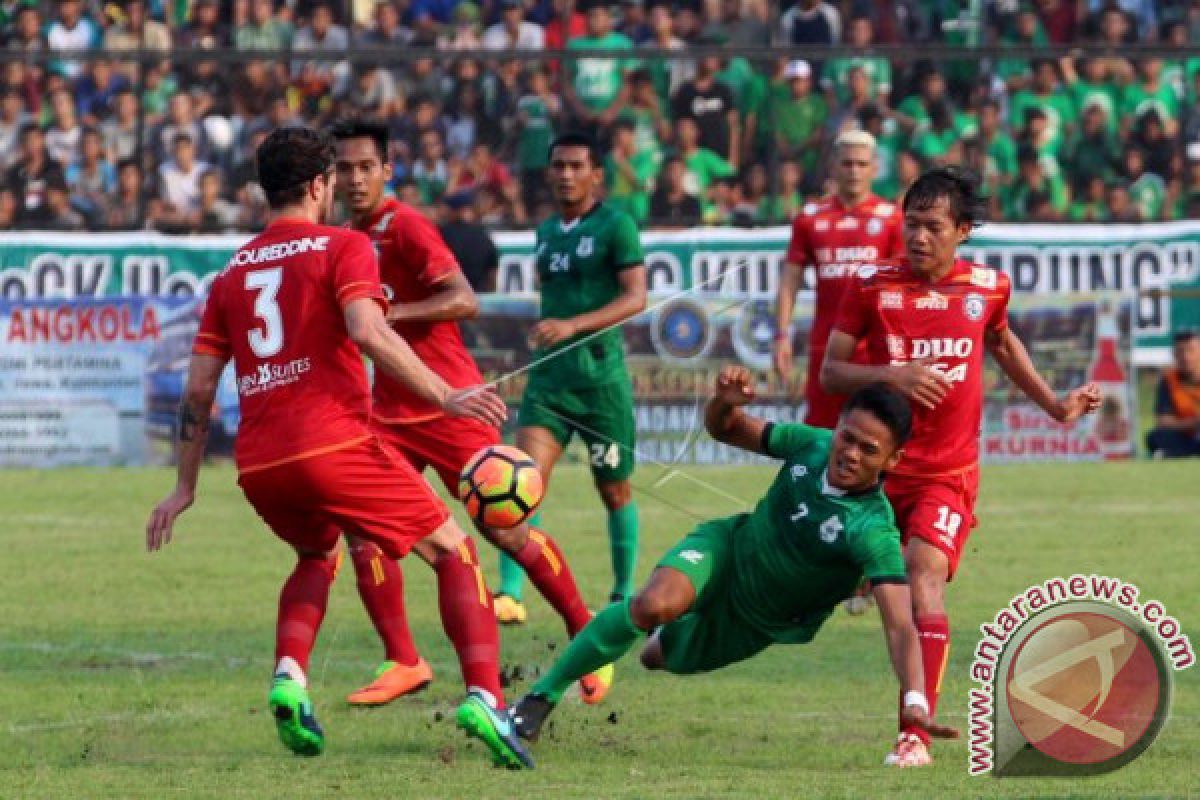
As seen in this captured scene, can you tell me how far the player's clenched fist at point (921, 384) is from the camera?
8133 millimetres

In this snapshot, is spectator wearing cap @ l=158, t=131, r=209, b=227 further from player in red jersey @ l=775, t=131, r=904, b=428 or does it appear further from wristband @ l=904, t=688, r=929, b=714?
wristband @ l=904, t=688, r=929, b=714

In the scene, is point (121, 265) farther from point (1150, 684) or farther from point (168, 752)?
point (1150, 684)

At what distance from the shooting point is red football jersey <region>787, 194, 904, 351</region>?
12352 millimetres

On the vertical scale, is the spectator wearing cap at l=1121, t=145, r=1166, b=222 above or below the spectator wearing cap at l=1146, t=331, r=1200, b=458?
above

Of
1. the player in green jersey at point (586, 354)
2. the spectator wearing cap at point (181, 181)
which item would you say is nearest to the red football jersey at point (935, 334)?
the player in green jersey at point (586, 354)

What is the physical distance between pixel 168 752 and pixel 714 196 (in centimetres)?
1281

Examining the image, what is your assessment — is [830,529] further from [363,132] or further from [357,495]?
[363,132]

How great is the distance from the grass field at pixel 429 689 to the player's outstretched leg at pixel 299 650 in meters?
0.11

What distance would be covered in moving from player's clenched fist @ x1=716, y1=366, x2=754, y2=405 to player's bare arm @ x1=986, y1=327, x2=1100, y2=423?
4.79 feet

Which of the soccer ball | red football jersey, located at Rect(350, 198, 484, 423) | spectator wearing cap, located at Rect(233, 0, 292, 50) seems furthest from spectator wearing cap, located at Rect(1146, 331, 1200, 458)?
the soccer ball

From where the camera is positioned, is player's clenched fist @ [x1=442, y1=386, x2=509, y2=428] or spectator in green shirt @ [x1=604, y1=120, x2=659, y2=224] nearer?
player's clenched fist @ [x1=442, y1=386, x2=509, y2=428]

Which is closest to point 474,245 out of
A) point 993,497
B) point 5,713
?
point 993,497

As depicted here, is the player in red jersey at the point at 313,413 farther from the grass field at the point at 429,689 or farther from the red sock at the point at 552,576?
the red sock at the point at 552,576

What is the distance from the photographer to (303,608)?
7.97 meters
